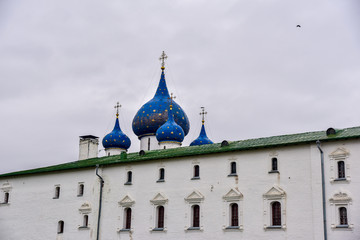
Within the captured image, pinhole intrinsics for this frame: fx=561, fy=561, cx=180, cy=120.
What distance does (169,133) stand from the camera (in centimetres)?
4788

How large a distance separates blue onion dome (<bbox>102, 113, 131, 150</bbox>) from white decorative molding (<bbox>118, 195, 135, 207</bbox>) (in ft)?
55.5

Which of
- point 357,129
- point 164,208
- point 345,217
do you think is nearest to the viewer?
point 345,217

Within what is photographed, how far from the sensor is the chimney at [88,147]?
4834cm

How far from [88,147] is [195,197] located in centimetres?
1772

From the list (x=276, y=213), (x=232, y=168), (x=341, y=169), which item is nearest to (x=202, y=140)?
(x=232, y=168)

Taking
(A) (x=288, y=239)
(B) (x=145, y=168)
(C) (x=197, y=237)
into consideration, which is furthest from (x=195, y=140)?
(A) (x=288, y=239)

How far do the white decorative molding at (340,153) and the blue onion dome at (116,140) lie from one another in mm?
27033

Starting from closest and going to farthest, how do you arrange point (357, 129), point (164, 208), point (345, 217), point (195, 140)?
point (345, 217) < point (357, 129) < point (164, 208) < point (195, 140)

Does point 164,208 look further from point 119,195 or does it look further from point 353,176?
point 353,176

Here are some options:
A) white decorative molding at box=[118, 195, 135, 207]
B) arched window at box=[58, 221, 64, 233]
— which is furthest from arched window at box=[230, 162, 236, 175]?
arched window at box=[58, 221, 64, 233]

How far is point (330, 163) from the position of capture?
29562 mm

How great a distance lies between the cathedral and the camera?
95.9ft

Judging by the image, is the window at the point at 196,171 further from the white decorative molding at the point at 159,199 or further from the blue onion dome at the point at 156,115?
the blue onion dome at the point at 156,115

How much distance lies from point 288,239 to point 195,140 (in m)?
22.8
